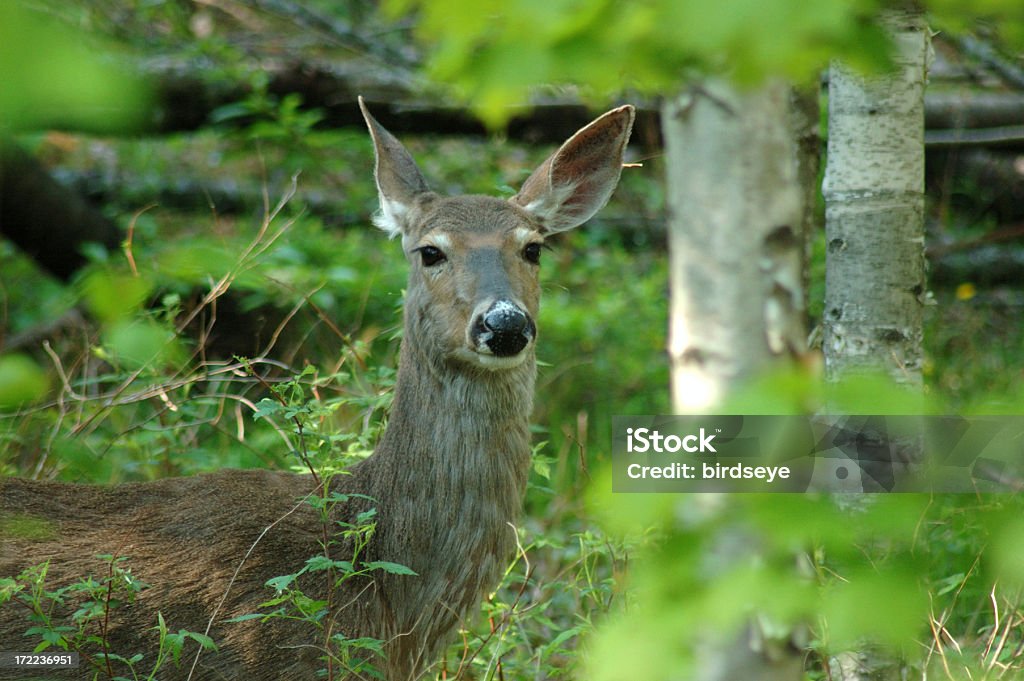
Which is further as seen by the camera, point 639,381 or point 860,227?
point 639,381

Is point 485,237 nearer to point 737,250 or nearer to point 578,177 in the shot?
point 578,177

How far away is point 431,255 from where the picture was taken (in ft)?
14.9

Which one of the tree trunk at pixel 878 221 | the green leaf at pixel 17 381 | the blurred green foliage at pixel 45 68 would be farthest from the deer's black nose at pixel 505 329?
the blurred green foliage at pixel 45 68

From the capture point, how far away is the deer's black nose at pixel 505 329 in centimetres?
403

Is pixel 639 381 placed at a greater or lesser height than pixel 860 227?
greater

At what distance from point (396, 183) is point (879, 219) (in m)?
2.04

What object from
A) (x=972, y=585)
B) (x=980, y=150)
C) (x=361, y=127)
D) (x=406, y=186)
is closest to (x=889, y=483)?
(x=972, y=585)

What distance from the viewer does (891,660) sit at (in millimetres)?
3840

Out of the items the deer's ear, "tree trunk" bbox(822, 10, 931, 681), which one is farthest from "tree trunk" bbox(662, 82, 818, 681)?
the deer's ear

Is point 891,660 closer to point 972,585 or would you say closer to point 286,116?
point 972,585

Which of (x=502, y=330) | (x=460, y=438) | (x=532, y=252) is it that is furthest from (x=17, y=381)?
(x=532, y=252)

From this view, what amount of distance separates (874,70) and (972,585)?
3.77 metres

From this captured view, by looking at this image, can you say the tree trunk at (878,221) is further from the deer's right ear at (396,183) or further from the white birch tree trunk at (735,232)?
the white birch tree trunk at (735,232)

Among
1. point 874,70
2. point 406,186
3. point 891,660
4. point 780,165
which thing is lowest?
point 891,660
